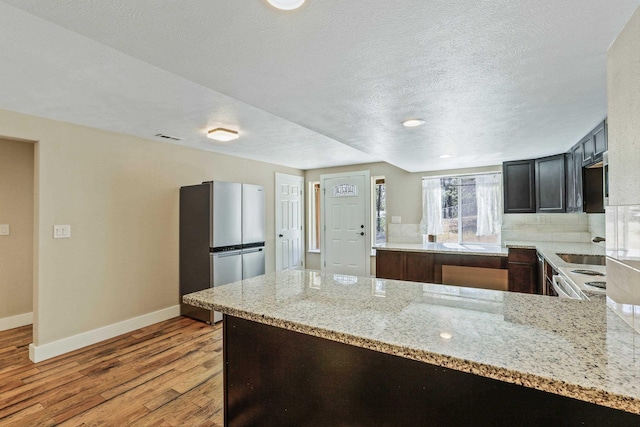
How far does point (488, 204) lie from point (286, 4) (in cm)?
455

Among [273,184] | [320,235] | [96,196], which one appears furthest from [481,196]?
[96,196]

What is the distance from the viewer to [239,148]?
425cm

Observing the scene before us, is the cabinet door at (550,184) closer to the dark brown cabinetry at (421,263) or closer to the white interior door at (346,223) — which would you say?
the dark brown cabinetry at (421,263)

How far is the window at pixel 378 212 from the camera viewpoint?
18.3 ft

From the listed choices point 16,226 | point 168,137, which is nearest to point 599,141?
point 168,137

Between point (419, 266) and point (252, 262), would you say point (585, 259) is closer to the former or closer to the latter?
point (419, 266)

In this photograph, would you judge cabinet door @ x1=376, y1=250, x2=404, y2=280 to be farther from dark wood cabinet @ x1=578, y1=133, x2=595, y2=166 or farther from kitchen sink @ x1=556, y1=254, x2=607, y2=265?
dark wood cabinet @ x1=578, y1=133, x2=595, y2=166

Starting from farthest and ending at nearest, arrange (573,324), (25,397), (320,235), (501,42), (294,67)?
(320,235) < (25,397) < (294,67) < (501,42) < (573,324)

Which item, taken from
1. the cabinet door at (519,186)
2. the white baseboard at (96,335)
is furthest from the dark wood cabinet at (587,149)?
the white baseboard at (96,335)

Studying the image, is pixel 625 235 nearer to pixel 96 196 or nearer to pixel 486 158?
pixel 486 158

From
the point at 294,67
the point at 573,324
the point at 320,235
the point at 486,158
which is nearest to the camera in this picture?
the point at 573,324

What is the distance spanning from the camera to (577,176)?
3.27 metres

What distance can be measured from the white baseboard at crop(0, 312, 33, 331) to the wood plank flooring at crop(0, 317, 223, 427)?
27 cm

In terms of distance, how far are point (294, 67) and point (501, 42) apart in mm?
894
